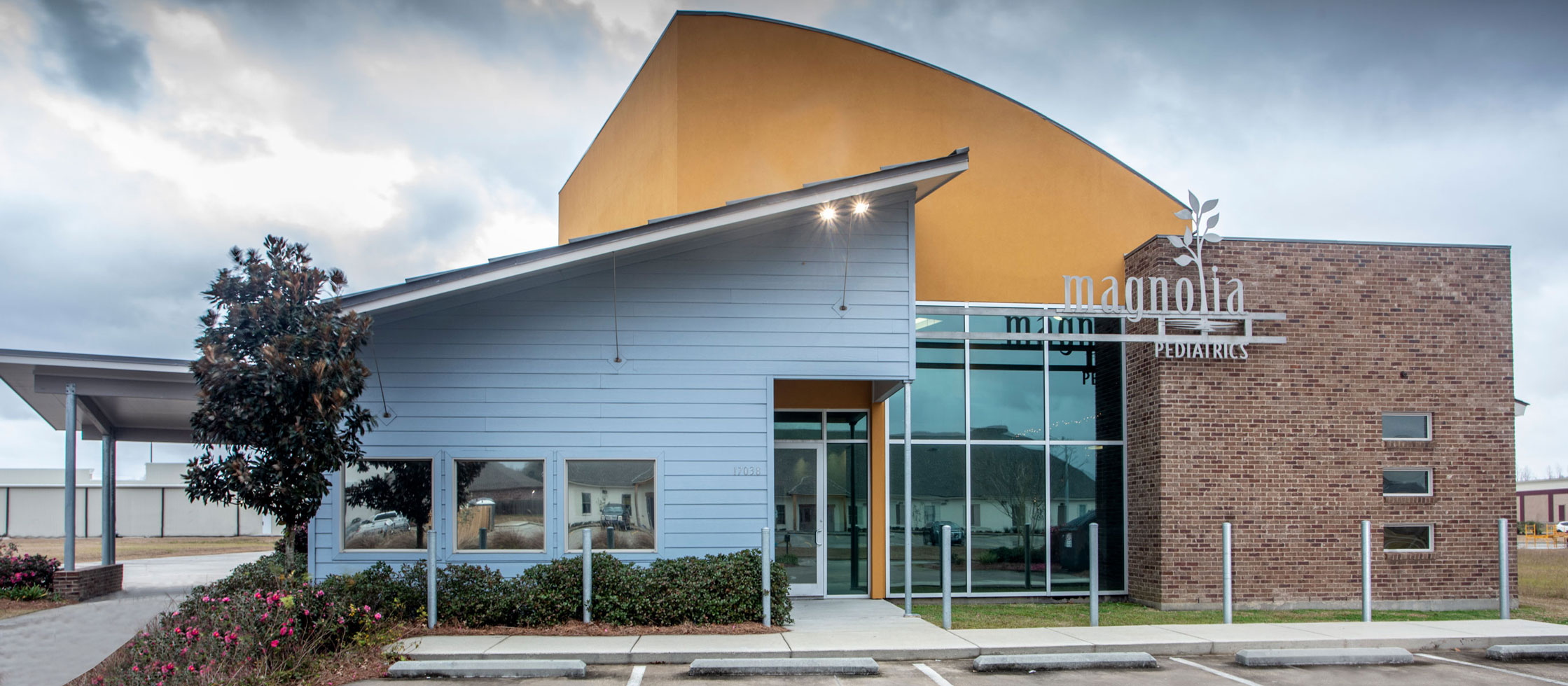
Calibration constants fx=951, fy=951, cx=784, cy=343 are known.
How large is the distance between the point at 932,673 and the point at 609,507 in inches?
172

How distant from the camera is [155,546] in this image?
1153 inches

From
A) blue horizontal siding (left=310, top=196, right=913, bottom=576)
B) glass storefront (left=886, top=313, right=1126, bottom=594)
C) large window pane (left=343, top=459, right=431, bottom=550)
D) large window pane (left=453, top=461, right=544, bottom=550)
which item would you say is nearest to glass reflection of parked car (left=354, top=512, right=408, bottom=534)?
large window pane (left=343, top=459, right=431, bottom=550)

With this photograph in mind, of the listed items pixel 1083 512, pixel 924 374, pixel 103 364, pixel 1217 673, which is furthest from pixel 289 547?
pixel 1083 512

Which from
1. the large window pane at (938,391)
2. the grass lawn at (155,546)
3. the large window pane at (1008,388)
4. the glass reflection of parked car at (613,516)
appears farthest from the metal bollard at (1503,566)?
the grass lawn at (155,546)

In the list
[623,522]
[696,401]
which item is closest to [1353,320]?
[696,401]

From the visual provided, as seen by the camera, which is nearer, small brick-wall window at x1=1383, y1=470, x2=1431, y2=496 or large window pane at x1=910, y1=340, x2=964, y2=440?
small brick-wall window at x1=1383, y1=470, x2=1431, y2=496

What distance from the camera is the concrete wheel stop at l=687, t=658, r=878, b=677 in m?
8.67

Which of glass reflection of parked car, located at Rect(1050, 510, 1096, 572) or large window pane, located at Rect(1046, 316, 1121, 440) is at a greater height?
large window pane, located at Rect(1046, 316, 1121, 440)

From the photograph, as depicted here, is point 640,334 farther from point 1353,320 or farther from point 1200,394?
point 1353,320

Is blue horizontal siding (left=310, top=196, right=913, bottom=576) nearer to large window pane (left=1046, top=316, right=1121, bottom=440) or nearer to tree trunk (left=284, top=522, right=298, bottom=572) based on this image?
tree trunk (left=284, top=522, right=298, bottom=572)

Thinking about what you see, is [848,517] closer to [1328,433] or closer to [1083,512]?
[1083,512]

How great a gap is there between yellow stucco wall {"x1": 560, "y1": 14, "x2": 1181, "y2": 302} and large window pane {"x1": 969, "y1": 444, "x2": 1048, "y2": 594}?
2.43 m

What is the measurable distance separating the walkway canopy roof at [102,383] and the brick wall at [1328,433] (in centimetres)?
1328

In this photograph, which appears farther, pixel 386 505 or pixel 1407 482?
pixel 1407 482
